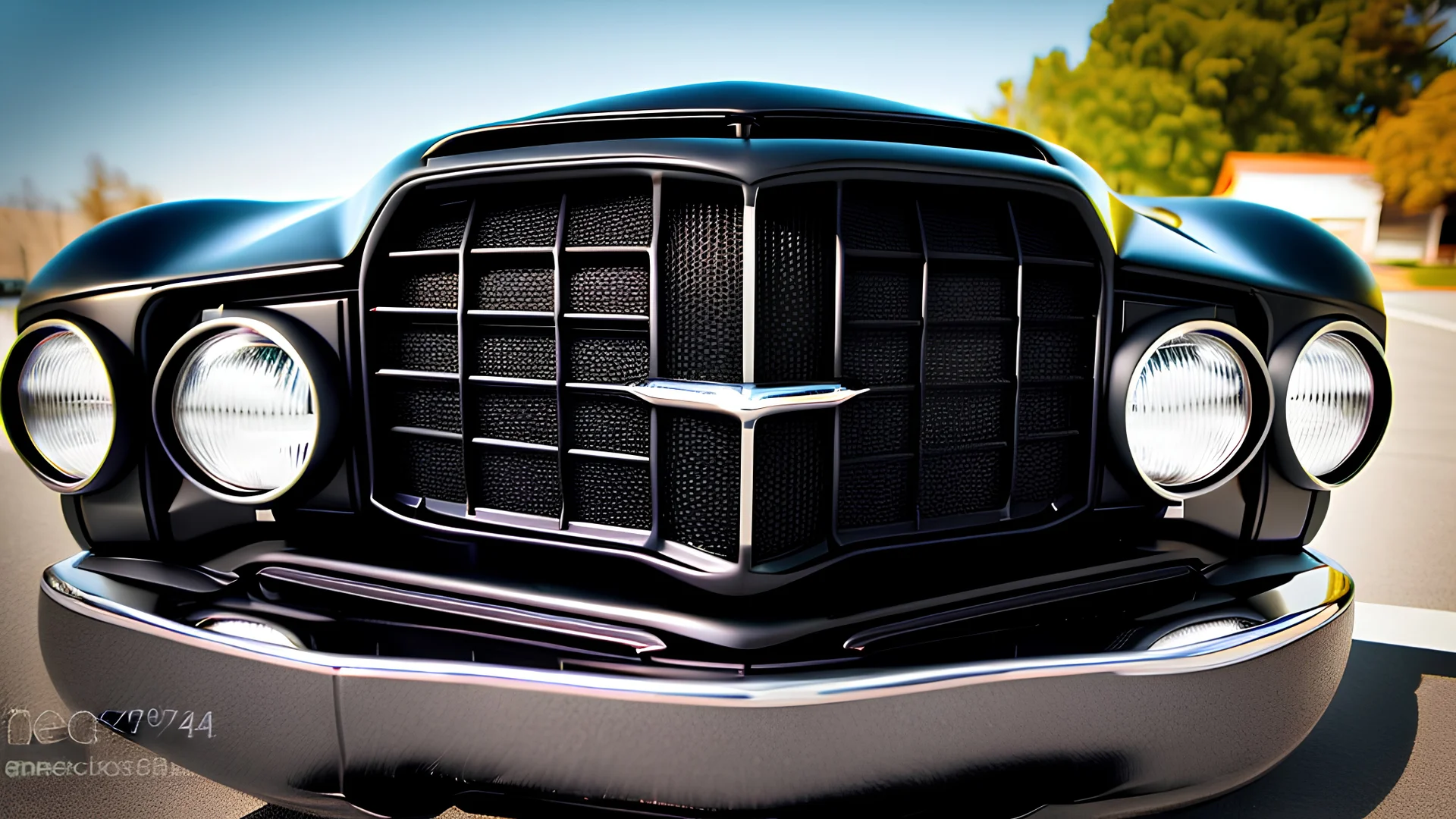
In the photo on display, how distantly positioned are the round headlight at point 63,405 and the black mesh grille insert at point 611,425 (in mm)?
812

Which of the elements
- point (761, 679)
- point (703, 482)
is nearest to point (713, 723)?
point (761, 679)

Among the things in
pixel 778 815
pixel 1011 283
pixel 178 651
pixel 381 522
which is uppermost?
pixel 1011 283

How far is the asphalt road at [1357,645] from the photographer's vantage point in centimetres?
166

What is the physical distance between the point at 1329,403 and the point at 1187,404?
31 centimetres

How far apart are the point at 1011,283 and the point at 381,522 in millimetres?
1182

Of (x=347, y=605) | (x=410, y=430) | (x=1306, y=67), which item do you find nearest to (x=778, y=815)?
(x=347, y=605)

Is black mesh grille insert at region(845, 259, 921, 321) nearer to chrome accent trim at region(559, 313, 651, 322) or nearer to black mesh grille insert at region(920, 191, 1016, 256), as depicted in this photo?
black mesh grille insert at region(920, 191, 1016, 256)

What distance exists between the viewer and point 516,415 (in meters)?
1.40

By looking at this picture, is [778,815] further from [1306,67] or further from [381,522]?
[1306,67]

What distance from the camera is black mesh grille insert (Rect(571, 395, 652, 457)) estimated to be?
1.31 metres

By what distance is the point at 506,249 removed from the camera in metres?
1.34

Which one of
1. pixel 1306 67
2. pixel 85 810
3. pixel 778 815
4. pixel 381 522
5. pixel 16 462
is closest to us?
pixel 778 815

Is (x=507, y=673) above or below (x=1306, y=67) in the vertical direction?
below

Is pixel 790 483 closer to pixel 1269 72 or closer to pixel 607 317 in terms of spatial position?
pixel 607 317
